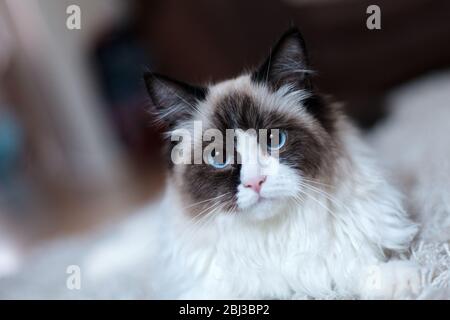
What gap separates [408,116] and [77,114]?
2.82 meters

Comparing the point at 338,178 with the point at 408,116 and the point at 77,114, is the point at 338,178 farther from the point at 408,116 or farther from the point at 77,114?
the point at 77,114

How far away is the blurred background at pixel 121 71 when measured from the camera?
295 cm

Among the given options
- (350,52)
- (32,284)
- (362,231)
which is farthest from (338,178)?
(350,52)

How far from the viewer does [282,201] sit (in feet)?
3.63

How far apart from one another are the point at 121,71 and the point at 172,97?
9.56 ft

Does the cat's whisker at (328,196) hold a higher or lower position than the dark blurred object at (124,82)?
lower

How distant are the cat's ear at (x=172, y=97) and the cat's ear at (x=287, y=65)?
0.16 metres

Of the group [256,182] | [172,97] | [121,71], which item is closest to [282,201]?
[256,182]

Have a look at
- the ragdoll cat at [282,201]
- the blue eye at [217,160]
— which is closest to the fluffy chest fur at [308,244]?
the ragdoll cat at [282,201]

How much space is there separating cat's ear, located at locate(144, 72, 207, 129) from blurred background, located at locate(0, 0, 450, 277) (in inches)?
30.6

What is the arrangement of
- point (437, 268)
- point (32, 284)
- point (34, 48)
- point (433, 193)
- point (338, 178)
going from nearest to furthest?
point (437, 268) → point (338, 178) → point (433, 193) → point (32, 284) → point (34, 48)

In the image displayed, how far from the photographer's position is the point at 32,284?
1.87 metres

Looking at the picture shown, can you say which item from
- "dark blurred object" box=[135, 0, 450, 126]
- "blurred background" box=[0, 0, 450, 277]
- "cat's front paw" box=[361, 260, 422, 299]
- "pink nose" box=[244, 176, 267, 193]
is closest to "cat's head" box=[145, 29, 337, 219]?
"pink nose" box=[244, 176, 267, 193]

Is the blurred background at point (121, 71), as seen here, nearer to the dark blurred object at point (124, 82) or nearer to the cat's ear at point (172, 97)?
the dark blurred object at point (124, 82)
